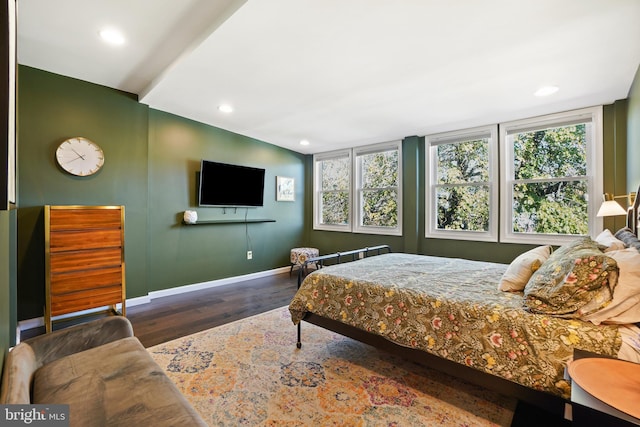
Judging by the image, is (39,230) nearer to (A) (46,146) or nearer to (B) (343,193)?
(A) (46,146)

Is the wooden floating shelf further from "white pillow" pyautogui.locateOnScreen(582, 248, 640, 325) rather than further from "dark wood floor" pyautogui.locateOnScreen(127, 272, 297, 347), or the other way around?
"white pillow" pyautogui.locateOnScreen(582, 248, 640, 325)

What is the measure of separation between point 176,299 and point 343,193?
10.8 feet

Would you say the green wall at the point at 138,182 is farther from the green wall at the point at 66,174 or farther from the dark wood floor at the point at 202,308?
the dark wood floor at the point at 202,308

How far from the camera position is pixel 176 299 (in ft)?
12.8

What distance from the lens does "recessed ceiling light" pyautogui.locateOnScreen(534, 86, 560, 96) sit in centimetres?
279

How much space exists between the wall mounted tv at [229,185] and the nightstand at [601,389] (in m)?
4.21

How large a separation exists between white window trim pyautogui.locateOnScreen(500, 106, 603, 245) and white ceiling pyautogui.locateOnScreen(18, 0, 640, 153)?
0.56 ft

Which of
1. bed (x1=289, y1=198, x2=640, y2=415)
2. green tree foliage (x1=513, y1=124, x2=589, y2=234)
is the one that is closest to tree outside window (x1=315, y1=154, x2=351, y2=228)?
green tree foliage (x1=513, y1=124, x2=589, y2=234)

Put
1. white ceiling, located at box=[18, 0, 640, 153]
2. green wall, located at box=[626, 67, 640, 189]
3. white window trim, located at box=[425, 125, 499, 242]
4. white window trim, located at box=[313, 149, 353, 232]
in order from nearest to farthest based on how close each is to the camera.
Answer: white ceiling, located at box=[18, 0, 640, 153] < green wall, located at box=[626, 67, 640, 189] < white window trim, located at box=[425, 125, 499, 242] < white window trim, located at box=[313, 149, 353, 232]

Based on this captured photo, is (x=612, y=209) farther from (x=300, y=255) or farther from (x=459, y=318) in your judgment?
(x=300, y=255)

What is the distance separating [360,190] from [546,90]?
9.85ft

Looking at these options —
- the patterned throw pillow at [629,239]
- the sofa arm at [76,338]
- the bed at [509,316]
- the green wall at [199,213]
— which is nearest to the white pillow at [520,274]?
the bed at [509,316]

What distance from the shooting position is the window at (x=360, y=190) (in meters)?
4.94

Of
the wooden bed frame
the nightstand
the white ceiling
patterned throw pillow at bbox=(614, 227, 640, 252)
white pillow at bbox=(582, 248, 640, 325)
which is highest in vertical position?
the white ceiling
